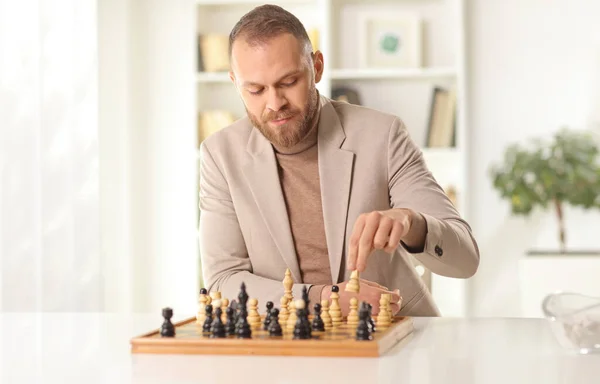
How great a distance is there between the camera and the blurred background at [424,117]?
5039mm

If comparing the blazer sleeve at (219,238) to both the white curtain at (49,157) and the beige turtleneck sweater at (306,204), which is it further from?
the white curtain at (49,157)

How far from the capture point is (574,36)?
5.23m

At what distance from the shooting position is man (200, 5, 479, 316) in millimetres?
2309

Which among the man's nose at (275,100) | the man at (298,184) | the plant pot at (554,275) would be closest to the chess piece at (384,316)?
the man at (298,184)

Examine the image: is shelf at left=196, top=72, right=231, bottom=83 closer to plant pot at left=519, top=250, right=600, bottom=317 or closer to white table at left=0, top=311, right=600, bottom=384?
plant pot at left=519, top=250, right=600, bottom=317

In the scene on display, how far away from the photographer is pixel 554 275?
15.6 ft

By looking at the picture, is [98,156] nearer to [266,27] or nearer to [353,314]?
[266,27]

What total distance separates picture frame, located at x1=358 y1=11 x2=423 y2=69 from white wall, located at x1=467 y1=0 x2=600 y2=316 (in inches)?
15.5

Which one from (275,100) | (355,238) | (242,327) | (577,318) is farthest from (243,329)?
(275,100)

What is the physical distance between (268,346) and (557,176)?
150 inches

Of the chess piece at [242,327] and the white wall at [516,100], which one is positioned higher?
the white wall at [516,100]

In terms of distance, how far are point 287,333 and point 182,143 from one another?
12.8 ft

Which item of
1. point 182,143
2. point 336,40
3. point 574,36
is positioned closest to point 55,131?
point 182,143

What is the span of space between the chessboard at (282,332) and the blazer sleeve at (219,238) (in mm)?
530
